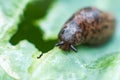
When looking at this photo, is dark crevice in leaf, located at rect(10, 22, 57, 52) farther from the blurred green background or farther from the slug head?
the slug head

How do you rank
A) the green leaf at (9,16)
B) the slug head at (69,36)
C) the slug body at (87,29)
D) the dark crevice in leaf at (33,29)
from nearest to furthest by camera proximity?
the green leaf at (9,16)
the slug head at (69,36)
the slug body at (87,29)
the dark crevice in leaf at (33,29)

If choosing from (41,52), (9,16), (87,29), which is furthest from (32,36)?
(41,52)

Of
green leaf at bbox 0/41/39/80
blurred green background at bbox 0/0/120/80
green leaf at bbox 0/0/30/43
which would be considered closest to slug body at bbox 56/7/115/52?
blurred green background at bbox 0/0/120/80

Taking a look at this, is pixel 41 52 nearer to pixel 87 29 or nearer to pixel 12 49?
pixel 12 49

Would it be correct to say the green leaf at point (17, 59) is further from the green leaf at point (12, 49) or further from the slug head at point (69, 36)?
the slug head at point (69, 36)

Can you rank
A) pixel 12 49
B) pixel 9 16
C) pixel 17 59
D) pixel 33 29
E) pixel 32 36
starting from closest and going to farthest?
pixel 17 59 → pixel 12 49 → pixel 9 16 → pixel 32 36 → pixel 33 29

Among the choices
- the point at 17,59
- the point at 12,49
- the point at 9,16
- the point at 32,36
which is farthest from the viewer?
the point at 32,36

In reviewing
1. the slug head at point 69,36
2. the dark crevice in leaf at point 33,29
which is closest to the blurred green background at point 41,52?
the dark crevice in leaf at point 33,29

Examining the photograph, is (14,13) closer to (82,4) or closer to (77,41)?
(77,41)

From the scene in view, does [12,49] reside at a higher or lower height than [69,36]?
higher
